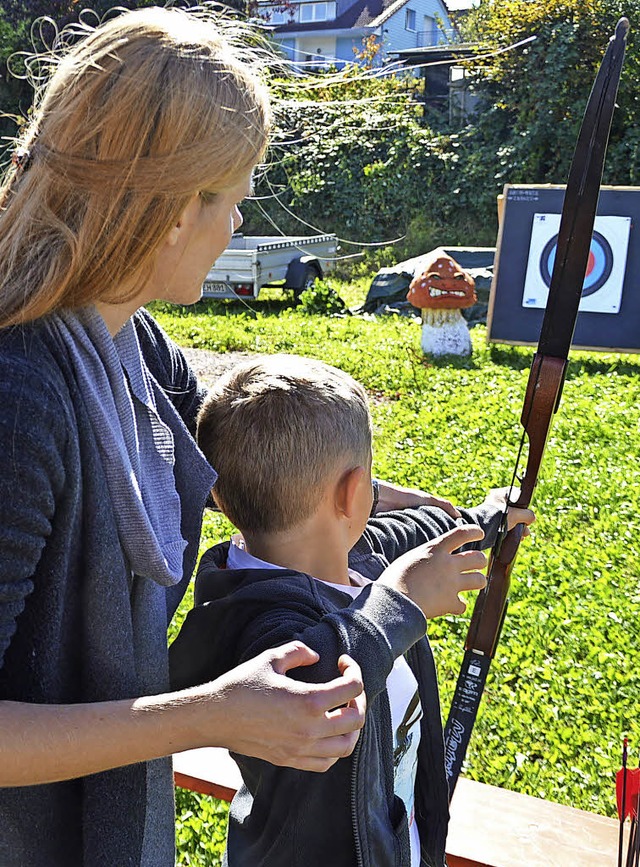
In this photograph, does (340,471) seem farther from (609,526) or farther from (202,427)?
(609,526)

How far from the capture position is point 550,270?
7910 mm

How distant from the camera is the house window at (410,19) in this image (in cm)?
3250

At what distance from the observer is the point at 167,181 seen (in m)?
1.03

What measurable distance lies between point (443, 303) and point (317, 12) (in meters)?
29.6

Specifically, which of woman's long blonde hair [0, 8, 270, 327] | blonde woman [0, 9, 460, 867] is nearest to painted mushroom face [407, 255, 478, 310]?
blonde woman [0, 9, 460, 867]

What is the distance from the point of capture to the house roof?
31328 millimetres

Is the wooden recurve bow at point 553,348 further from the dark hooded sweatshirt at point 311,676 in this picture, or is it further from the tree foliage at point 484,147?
the tree foliage at point 484,147

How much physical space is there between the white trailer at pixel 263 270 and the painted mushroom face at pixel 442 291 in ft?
10.2

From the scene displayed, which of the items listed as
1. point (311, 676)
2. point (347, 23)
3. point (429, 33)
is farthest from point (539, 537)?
point (429, 33)

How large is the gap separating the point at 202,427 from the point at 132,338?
21 cm

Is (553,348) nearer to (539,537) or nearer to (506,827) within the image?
(506,827)

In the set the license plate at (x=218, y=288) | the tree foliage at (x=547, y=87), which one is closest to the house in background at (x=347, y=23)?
the tree foliage at (x=547, y=87)

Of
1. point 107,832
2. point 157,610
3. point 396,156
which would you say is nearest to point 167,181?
point 157,610

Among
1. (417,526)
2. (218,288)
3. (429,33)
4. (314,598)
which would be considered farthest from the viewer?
(429,33)
